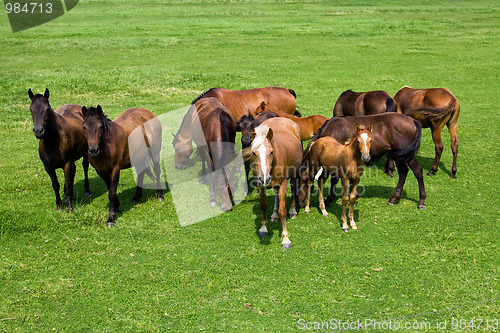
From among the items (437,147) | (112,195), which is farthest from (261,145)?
(437,147)

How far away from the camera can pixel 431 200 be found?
9.09 m

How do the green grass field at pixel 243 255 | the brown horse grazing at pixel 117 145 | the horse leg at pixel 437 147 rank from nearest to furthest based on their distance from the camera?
the green grass field at pixel 243 255, the brown horse grazing at pixel 117 145, the horse leg at pixel 437 147

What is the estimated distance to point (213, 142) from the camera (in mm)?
9141

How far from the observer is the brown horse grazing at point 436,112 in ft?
33.7

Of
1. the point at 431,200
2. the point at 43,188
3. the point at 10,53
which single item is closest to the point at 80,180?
the point at 43,188

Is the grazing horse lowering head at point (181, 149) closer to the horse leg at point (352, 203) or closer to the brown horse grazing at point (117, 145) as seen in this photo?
the brown horse grazing at point (117, 145)

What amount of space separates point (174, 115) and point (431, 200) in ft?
32.4

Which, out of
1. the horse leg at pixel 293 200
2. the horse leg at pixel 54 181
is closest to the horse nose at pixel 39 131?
the horse leg at pixel 54 181

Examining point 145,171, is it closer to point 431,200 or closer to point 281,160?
point 281,160

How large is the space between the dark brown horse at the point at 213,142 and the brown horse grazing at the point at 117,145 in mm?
608

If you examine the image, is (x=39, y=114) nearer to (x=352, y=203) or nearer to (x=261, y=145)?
(x=261, y=145)

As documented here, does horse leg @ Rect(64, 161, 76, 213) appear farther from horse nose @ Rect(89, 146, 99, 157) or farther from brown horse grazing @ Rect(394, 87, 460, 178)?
brown horse grazing @ Rect(394, 87, 460, 178)

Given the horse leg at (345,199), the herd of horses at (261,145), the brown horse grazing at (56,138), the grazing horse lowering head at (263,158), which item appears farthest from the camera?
the brown horse grazing at (56,138)

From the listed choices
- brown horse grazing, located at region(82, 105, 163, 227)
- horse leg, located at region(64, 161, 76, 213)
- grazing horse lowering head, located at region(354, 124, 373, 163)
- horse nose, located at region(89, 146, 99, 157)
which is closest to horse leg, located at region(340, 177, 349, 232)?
grazing horse lowering head, located at region(354, 124, 373, 163)
